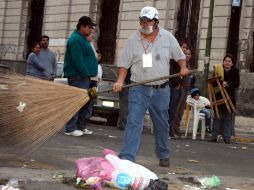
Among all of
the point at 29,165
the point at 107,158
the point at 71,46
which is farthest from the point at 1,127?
the point at 71,46

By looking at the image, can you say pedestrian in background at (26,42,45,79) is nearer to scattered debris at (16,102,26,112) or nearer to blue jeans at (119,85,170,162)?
blue jeans at (119,85,170,162)

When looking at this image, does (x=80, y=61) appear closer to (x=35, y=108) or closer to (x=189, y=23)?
(x=35, y=108)

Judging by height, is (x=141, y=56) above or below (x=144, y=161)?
above

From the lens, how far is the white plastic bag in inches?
213

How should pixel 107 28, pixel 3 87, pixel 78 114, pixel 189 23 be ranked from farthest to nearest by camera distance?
pixel 107 28, pixel 189 23, pixel 78 114, pixel 3 87

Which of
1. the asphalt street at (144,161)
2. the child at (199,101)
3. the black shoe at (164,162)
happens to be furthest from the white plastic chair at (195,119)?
the black shoe at (164,162)

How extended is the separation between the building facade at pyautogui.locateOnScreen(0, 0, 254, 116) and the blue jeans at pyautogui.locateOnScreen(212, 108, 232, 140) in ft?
12.1

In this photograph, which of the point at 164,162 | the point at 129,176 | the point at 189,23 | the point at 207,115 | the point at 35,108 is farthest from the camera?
the point at 189,23

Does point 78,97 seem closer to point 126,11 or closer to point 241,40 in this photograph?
point 241,40

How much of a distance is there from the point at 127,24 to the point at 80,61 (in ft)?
50.5

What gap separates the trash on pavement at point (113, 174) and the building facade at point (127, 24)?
10651 mm

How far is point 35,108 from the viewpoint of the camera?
612 cm

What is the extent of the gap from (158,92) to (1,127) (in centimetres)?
172

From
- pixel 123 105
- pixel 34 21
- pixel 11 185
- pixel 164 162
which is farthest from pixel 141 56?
pixel 34 21
